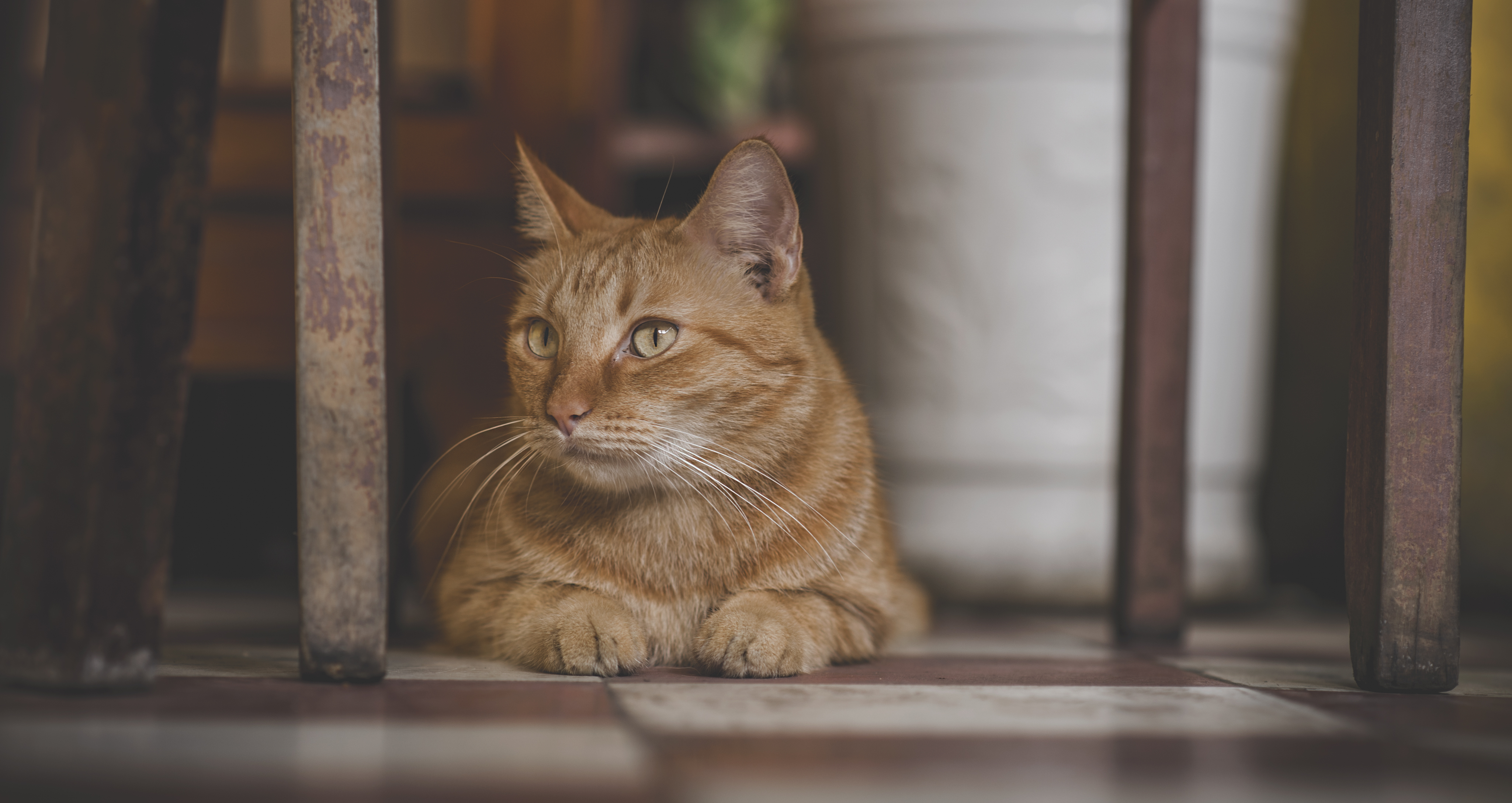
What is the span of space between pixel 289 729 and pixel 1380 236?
116 cm

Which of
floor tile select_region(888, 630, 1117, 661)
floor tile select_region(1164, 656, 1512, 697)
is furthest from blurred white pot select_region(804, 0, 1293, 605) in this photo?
floor tile select_region(1164, 656, 1512, 697)

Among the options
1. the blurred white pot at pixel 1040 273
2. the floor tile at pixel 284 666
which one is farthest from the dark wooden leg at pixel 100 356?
the blurred white pot at pixel 1040 273

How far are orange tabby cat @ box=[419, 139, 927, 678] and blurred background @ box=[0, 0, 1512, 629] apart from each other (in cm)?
82

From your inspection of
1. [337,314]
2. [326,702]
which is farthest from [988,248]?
[326,702]

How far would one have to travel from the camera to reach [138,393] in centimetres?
101

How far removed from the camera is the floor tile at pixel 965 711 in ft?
3.23

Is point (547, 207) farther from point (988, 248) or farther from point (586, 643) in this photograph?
point (988, 248)

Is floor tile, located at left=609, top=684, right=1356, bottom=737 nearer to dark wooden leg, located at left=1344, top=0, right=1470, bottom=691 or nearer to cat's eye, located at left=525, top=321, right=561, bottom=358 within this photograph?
dark wooden leg, located at left=1344, top=0, right=1470, bottom=691

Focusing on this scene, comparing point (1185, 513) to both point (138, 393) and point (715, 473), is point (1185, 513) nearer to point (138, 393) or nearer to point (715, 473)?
point (715, 473)

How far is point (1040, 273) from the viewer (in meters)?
2.36

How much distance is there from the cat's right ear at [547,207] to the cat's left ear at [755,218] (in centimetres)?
21

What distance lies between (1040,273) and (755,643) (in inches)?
53.3

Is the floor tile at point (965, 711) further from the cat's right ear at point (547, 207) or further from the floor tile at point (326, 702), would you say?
the cat's right ear at point (547, 207)

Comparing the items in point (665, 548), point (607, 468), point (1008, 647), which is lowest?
point (1008, 647)
